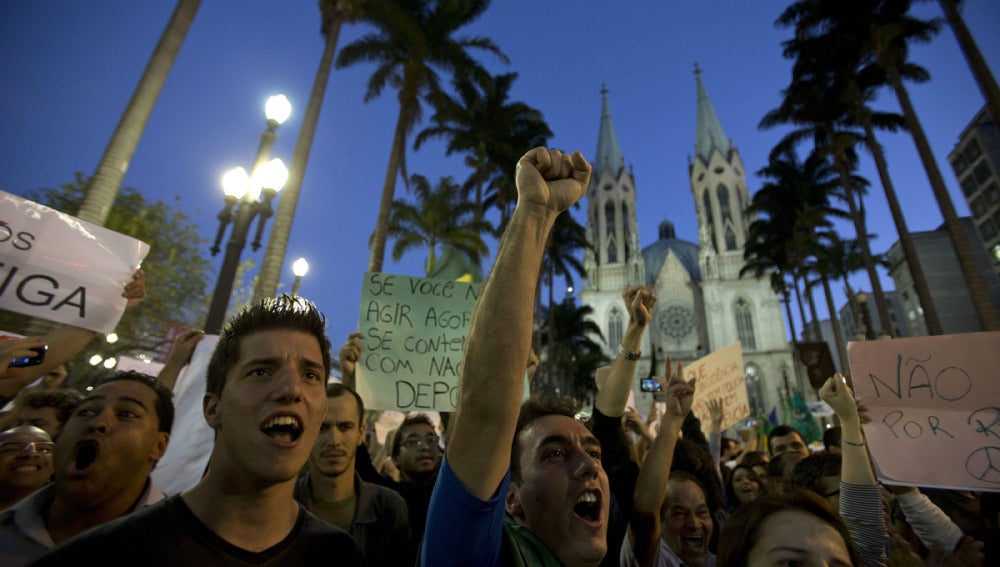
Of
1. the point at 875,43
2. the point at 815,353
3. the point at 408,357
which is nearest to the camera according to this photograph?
the point at 408,357

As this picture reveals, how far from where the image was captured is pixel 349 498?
9.50 feet

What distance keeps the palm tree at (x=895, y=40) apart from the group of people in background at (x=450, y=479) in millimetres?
13383

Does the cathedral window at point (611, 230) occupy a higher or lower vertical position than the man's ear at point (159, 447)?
higher

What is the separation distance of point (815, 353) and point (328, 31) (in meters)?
13.4

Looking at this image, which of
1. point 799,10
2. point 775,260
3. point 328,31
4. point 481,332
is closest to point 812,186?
point 775,260

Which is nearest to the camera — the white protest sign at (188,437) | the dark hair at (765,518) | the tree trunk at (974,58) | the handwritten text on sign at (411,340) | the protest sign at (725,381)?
the dark hair at (765,518)

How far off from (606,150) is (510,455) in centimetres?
7408

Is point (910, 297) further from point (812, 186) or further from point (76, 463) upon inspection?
point (76, 463)

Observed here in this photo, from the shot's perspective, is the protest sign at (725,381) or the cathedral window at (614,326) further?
the cathedral window at (614,326)

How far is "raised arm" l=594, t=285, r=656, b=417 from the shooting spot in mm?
2898

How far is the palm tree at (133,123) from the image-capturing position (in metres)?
6.92

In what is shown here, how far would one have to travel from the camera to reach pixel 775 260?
119 ft

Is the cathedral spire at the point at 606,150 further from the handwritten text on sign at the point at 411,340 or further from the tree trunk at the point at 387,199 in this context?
the handwritten text on sign at the point at 411,340

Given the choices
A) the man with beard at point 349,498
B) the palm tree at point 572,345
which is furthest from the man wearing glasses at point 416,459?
the palm tree at point 572,345
